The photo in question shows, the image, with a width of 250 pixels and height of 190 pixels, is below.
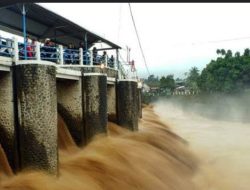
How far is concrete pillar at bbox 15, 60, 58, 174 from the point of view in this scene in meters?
10.8

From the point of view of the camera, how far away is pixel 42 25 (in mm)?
18906

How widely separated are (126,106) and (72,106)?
559 cm

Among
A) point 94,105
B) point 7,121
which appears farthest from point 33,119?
point 94,105

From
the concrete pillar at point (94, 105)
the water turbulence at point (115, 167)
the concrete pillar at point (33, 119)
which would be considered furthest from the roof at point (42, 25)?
the water turbulence at point (115, 167)

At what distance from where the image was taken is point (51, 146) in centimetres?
1104

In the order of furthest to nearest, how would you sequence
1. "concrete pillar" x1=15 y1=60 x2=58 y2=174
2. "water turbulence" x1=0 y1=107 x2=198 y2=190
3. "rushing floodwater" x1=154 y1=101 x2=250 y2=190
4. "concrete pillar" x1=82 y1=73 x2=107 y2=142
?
"concrete pillar" x1=82 y1=73 x2=107 y2=142 < "rushing floodwater" x1=154 y1=101 x2=250 y2=190 < "concrete pillar" x1=15 y1=60 x2=58 y2=174 < "water turbulence" x1=0 y1=107 x2=198 y2=190

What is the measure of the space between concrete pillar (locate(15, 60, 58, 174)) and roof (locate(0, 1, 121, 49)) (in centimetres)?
409

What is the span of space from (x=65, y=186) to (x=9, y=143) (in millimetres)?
1754

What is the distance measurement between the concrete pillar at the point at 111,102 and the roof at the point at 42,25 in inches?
109

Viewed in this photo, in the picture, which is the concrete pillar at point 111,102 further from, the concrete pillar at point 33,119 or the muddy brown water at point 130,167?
the concrete pillar at point 33,119

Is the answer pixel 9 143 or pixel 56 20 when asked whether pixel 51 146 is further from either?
pixel 56 20

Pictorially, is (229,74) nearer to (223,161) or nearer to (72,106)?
(223,161)

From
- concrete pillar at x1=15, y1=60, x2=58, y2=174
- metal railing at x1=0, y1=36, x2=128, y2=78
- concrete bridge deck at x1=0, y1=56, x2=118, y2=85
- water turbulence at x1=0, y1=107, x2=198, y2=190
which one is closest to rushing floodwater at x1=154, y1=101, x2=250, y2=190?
water turbulence at x1=0, y1=107, x2=198, y2=190

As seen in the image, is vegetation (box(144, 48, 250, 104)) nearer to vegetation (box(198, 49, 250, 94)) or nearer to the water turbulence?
vegetation (box(198, 49, 250, 94))
